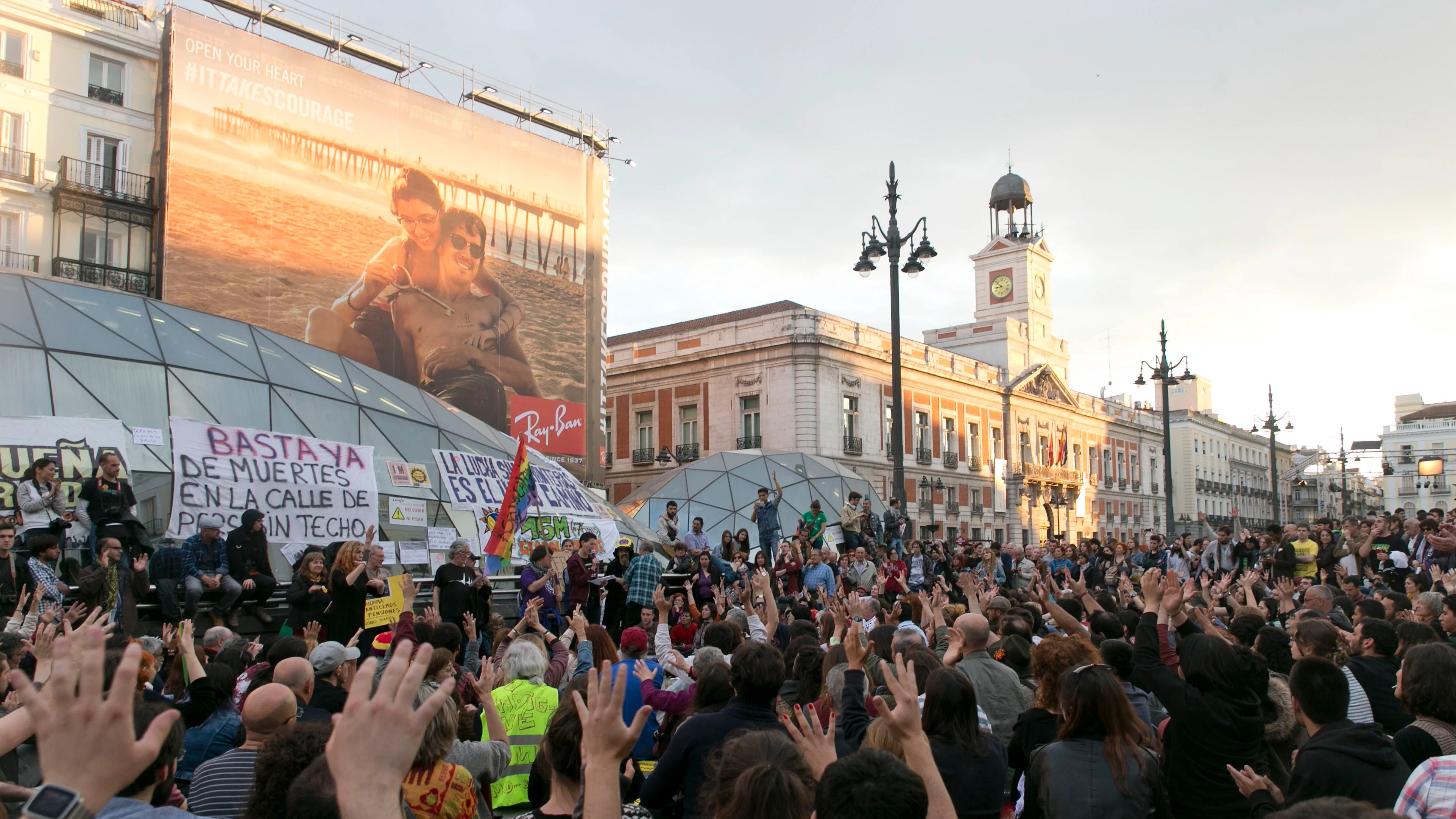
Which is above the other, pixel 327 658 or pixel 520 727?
pixel 327 658

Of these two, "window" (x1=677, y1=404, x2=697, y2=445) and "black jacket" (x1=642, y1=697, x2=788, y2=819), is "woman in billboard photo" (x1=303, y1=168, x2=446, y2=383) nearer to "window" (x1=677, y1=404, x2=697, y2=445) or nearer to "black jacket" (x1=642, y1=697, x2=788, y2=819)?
"window" (x1=677, y1=404, x2=697, y2=445)

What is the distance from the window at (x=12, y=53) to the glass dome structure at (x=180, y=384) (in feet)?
56.0

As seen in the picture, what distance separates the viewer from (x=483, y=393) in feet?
115

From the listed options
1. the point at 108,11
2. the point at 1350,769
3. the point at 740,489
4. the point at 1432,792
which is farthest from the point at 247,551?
the point at 108,11

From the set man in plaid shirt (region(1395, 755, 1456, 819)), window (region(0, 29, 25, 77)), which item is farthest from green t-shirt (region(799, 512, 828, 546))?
window (region(0, 29, 25, 77))

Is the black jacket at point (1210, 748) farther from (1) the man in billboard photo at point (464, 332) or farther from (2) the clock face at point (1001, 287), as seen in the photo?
(2) the clock face at point (1001, 287)

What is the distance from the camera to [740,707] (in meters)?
4.46

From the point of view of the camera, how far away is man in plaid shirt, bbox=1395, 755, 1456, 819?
3.07 m

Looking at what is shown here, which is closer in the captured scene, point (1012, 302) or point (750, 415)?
point (750, 415)

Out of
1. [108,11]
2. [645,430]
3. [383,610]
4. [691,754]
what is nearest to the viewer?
[691,754]

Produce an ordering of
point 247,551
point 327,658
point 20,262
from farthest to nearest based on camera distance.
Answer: point 20,262
point 247,551
point 327,658

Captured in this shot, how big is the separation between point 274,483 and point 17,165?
2226cm

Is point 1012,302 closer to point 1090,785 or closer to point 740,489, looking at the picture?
point 740,489

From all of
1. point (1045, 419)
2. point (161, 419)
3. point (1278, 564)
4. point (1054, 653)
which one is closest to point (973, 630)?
point (1054, 653)
